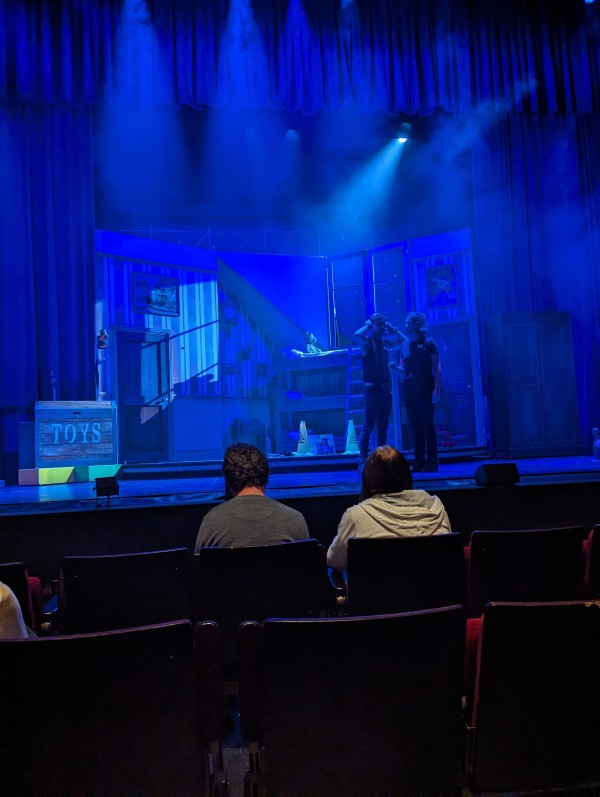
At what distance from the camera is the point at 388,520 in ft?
7.51

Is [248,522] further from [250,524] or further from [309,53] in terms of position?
[309,53]

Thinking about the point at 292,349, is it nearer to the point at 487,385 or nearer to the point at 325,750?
the point at 487,385

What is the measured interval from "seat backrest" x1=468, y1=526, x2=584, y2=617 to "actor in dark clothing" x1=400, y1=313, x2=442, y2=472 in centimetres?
361

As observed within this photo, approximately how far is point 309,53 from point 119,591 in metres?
6.43

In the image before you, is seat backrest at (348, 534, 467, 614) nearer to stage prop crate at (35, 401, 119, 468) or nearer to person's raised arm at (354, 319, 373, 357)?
person's raised arm at (354, 319, 373, 357)

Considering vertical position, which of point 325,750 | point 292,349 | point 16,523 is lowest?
point 325,750

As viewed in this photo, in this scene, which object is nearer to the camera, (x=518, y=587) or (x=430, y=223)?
(x=518, y=587)

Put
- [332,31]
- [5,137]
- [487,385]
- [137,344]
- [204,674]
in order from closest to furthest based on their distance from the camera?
[204,674] < [332,31] < [5,137] < [487,385] < [137,344]

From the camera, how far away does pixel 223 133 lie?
29.7 ft

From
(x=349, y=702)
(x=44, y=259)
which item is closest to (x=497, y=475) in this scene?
(x=349, y=702)

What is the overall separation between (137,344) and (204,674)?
30.8 feet

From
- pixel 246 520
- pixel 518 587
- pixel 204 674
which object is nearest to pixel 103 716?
pixel 204 674

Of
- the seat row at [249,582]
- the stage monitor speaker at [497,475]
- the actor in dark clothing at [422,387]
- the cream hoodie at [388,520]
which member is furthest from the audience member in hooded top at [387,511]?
the actor in dark clothing at [422,387]

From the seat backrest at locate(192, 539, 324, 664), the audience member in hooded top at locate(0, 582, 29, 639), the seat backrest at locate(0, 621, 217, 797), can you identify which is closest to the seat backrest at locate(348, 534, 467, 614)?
the seat backrest at locate(192, 539, 324, 664)
